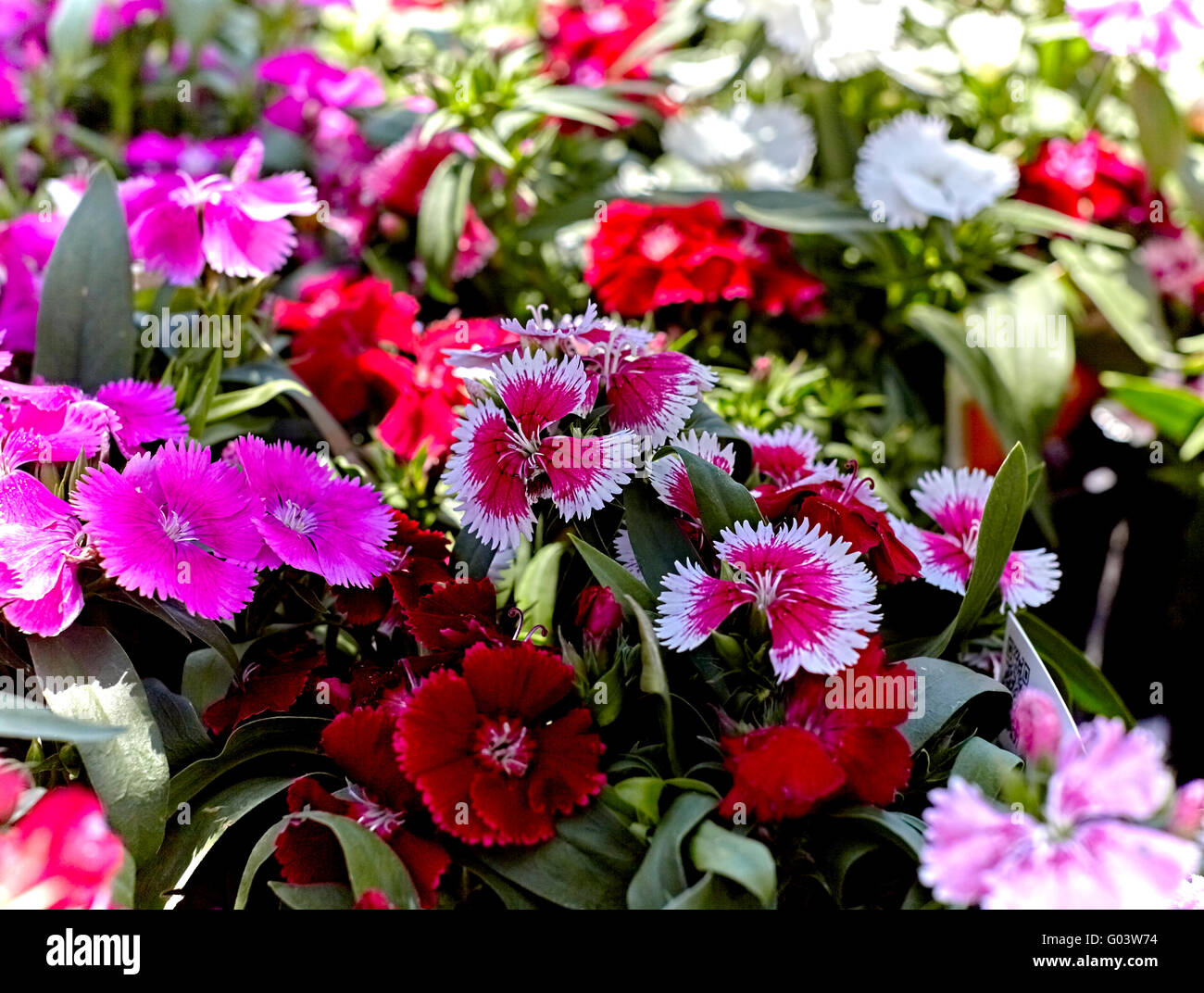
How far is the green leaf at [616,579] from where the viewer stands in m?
0.66

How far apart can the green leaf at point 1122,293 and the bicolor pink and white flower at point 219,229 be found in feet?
3.02

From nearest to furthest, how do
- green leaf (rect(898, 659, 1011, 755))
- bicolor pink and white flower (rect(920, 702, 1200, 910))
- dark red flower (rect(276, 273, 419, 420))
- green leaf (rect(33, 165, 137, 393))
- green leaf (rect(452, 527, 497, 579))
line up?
bicolor pink and white flower (rect(920, 702, 1200, 910)) < green leaf (rect(898, 659, 1011, 755)) < green leaf (rect(452, 527, 497, 579)) < green leaf (rect(33, 165, 137, 393)) < dark red flower (rect(276, 273, 419, 420))

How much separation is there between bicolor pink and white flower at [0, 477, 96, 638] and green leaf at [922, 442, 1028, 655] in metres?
0.56

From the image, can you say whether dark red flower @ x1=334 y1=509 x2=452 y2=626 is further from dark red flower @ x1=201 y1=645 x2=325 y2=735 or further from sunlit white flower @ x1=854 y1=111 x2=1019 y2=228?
sunlit white flower @ x1=854 y1=111 x2=1019 y2=228

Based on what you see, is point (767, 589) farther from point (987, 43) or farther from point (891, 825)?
point (987, 43)

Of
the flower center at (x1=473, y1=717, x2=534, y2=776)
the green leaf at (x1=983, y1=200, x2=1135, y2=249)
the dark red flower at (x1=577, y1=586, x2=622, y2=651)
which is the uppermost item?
the green leaf at (x1=983, y1=200, x2=1135, y2=249)

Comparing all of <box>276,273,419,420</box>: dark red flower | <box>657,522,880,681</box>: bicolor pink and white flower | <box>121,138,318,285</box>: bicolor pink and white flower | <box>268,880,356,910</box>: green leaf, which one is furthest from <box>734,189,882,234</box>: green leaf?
<box>268,880,356,910</box>: green leaf

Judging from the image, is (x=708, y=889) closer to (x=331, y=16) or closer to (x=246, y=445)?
(x=246, y=445)

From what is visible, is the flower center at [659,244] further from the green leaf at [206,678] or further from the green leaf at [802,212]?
the green leaf at [206,678]

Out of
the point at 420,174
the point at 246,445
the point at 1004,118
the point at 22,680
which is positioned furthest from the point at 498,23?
the point at 22,680

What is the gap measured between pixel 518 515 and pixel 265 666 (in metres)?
0.22

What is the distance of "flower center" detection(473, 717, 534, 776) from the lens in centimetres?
62

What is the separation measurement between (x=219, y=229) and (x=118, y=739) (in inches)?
16.6

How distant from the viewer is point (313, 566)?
68 centimetres
